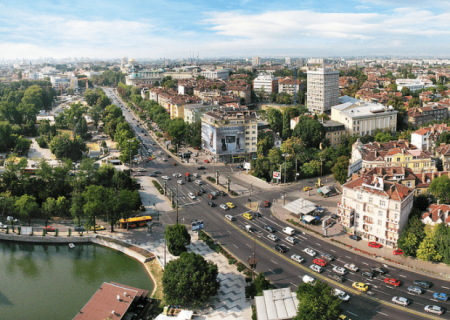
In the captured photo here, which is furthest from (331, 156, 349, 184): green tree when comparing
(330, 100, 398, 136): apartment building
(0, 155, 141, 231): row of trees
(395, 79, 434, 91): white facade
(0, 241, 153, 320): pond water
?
(395, 79, 434, 91): white facade

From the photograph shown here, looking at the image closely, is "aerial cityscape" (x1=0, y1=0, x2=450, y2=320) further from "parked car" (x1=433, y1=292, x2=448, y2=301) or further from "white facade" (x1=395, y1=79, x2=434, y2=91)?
"white facade" (x1=395, y1=79, x2=434, y2=91)

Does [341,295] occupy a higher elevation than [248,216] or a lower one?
lower

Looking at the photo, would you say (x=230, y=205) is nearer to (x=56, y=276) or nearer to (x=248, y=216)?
(x=248, y=216)

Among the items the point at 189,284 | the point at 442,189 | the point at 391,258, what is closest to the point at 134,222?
the point at 189,284

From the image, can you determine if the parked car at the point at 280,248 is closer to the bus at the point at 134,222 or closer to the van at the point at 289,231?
the van at the point at 289,231

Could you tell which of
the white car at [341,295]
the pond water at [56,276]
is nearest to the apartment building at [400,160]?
the white car at [341,295]

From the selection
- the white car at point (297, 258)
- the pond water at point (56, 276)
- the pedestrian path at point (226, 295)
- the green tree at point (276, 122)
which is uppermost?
the green tree at point (276, 122)
